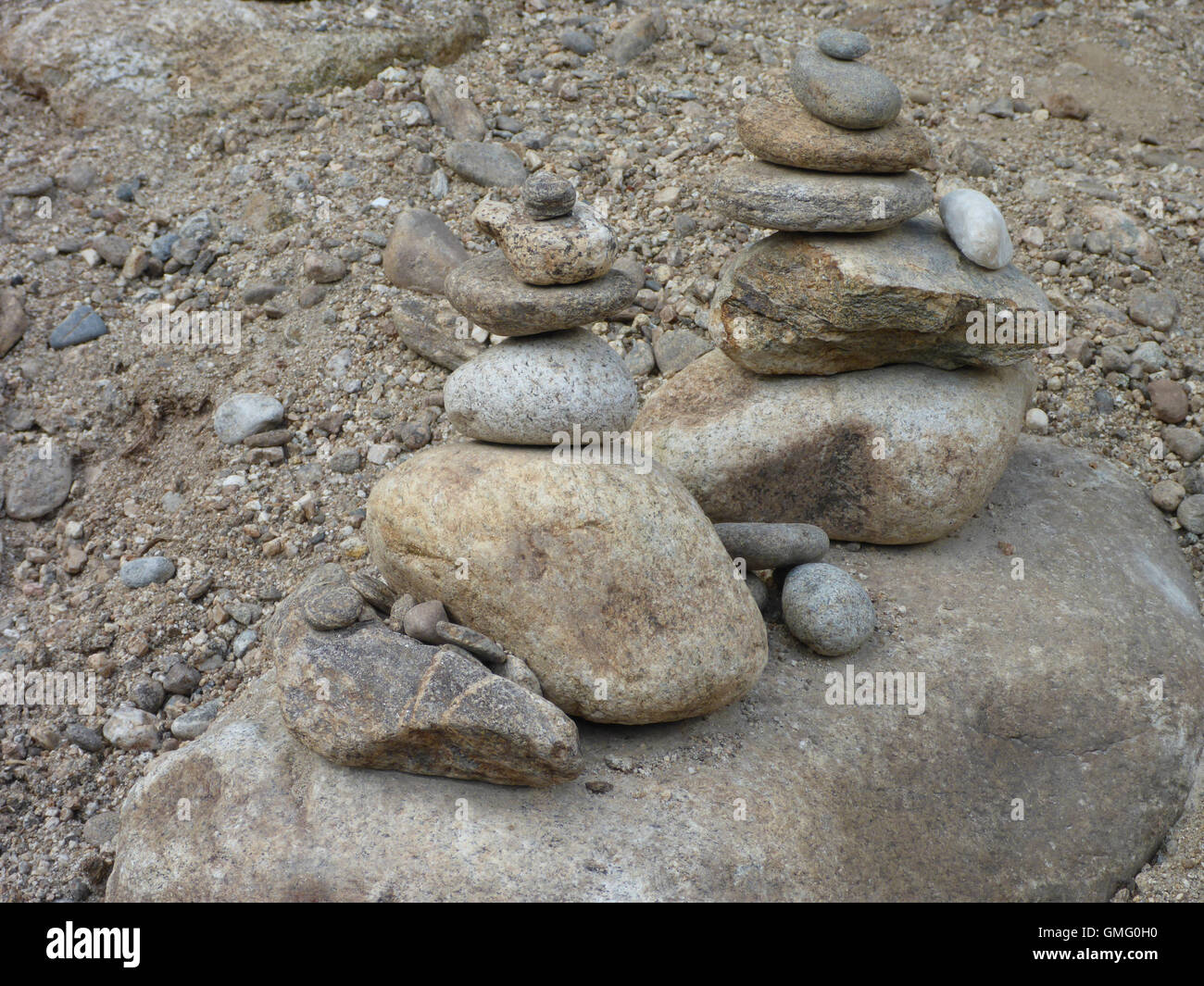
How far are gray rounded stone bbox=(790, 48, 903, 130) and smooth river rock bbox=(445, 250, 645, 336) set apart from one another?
161 cm

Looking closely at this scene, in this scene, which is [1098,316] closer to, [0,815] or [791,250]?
[791,250]

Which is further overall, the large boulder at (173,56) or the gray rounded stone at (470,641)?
the large boulder at (173,56)

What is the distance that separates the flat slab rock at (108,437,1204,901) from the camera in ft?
15.6

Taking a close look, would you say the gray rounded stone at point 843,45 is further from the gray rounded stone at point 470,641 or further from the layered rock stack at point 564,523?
the gray rounded stone at point 470,641

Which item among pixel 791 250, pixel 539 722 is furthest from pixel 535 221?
pixel 539 722

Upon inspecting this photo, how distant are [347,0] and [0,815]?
793cm

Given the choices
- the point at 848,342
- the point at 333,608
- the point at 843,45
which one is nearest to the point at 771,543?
the point at 848,342

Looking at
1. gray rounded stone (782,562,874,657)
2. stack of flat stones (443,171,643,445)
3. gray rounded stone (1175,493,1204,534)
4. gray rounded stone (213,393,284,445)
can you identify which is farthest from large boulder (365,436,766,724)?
gray rounded stone (1175,493,1204,534)

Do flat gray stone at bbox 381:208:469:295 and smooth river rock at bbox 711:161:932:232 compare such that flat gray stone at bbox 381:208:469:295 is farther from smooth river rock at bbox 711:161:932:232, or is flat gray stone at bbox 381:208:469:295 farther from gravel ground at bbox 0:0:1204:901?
smooth river rock at bbox 711:161:932:232

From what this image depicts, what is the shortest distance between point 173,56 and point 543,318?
6.60 metres

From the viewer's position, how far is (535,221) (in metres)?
5.41

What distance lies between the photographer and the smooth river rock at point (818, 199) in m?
6.27

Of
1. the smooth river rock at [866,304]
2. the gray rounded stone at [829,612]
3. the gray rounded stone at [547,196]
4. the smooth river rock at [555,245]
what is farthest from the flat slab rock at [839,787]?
the gray rounded stone at [547,196]

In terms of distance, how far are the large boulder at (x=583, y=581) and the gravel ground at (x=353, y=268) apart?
2047 millimetres
